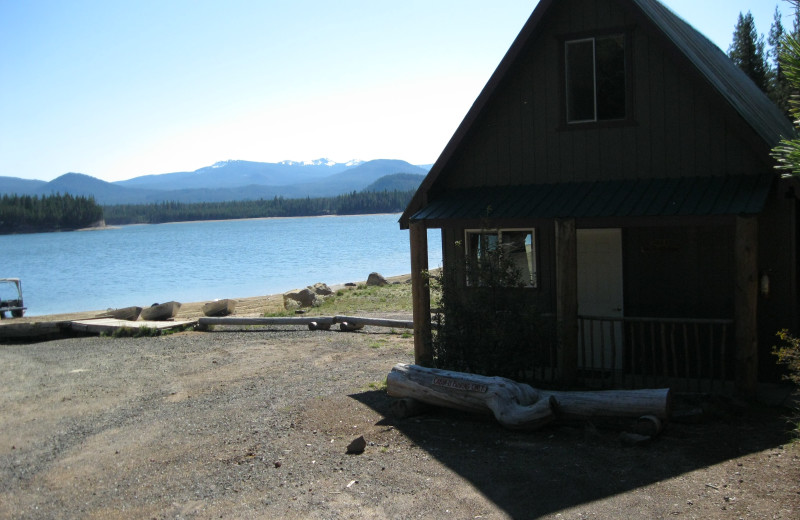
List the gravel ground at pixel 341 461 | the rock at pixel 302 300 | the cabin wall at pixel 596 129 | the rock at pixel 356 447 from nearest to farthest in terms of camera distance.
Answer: the gravel ground at pixel 341 461
the rock at pixel 356 447
the cabin wall at pixel 596 129
the rock at pixel 302 300

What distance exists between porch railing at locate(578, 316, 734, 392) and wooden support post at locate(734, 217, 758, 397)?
1.27ft

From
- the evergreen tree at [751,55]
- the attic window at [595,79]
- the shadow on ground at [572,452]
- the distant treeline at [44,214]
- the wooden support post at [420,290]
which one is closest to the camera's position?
the shadow on ground at [572,452]

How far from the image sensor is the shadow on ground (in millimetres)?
6531

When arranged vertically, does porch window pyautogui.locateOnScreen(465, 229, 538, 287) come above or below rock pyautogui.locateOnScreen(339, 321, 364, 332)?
above

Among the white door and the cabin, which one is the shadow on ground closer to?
the cabin

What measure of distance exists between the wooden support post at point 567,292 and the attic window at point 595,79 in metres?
2.14

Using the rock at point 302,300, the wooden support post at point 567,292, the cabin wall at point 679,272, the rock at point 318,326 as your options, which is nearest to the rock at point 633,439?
the wooden support post at point 567,292

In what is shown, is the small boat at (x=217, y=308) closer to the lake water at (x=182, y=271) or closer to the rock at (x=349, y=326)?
the rock at (x=349, y=326)

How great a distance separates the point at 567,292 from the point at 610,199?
4.85 ft

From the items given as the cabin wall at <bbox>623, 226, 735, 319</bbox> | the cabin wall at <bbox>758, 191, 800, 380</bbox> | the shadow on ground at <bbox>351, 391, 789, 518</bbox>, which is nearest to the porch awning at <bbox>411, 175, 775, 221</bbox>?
the cabin wall at <bbox>758, 191, 800, 380</bbox>

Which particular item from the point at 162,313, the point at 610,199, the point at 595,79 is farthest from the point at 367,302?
the point at 610,199

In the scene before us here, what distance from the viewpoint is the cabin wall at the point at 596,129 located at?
398 inches

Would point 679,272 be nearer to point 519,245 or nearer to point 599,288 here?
point 599,288

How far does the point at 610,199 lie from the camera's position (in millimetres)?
10227
